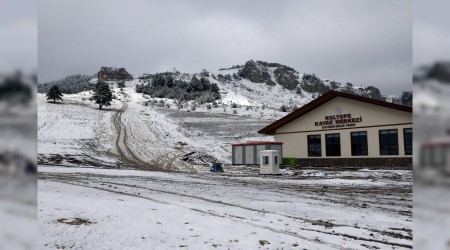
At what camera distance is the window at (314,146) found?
3659 centimetres

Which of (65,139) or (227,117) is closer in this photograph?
(65,139)

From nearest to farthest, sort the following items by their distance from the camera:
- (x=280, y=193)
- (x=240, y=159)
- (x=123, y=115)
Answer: (x=280, y=193) < (x=240, y=159) < (x=123, y=115)

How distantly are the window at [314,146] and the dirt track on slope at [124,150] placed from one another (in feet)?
50.9

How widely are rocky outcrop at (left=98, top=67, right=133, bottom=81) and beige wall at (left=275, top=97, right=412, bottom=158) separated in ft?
398

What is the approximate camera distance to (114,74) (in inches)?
6166

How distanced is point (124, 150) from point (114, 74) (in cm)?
12413

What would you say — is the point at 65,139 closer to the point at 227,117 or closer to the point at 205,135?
the point at 205,135

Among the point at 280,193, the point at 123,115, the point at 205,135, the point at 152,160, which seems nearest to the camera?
the point at 280,193

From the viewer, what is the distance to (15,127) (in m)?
1.83

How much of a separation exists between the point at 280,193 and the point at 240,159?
23327 millimetres

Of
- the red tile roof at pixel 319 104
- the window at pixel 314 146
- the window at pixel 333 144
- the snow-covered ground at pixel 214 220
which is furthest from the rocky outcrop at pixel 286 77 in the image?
the snow-covered ground at pixel 214 220

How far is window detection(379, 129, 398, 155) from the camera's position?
3127cm

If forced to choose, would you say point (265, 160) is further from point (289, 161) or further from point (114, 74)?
point (114, 74)

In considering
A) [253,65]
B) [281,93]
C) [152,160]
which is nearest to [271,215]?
[152,160]
